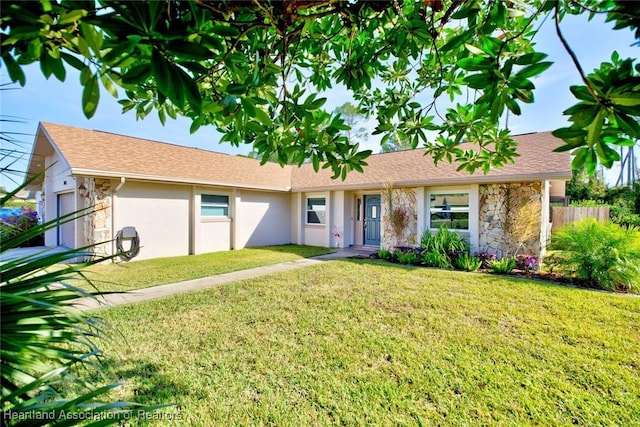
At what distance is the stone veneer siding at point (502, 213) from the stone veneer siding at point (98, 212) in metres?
12.1

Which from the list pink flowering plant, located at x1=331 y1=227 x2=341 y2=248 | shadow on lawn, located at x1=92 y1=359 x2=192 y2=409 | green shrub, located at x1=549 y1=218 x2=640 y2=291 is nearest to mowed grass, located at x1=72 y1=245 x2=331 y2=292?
pink flowering plant, located at x1=331 y1=227 x2=341 y2=248

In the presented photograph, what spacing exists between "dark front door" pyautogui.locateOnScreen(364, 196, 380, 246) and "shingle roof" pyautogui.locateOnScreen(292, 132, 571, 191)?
1.07 meters

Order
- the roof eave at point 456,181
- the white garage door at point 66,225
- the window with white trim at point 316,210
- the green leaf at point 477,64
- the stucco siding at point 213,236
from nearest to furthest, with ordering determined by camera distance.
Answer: the green leaf at point 477,64, the roof eave at point 456,181, the white garage door at point 66,225, the stucco siding at point 213,236, the window with white trim at point 316,210

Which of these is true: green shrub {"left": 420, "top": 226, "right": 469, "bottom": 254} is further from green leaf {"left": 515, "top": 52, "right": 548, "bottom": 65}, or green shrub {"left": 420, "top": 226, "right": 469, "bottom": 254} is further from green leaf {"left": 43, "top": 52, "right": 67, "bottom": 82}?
green leaf {"left": 43, "top": 52, "right": 67, "bottom": 82}

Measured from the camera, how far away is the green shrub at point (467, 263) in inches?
320

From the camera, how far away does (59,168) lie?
10375 mm

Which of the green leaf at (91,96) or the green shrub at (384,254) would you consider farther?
the green shrub at (384,254)

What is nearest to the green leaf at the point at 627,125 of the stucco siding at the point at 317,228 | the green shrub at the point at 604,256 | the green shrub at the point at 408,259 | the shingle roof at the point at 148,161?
the green shrub at the point at 604,256

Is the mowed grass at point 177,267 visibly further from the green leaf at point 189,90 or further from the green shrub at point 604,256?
the green shrub at point 604,256

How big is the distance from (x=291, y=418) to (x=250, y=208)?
11211 millimetres

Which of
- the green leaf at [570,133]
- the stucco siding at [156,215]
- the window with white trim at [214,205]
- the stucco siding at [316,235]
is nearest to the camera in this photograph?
the green leaf at [570,133]

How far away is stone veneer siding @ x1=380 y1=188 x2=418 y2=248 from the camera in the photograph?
430 inches

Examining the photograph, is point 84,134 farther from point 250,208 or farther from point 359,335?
point 359,335

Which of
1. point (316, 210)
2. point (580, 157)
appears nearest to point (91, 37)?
point (580, 157)
